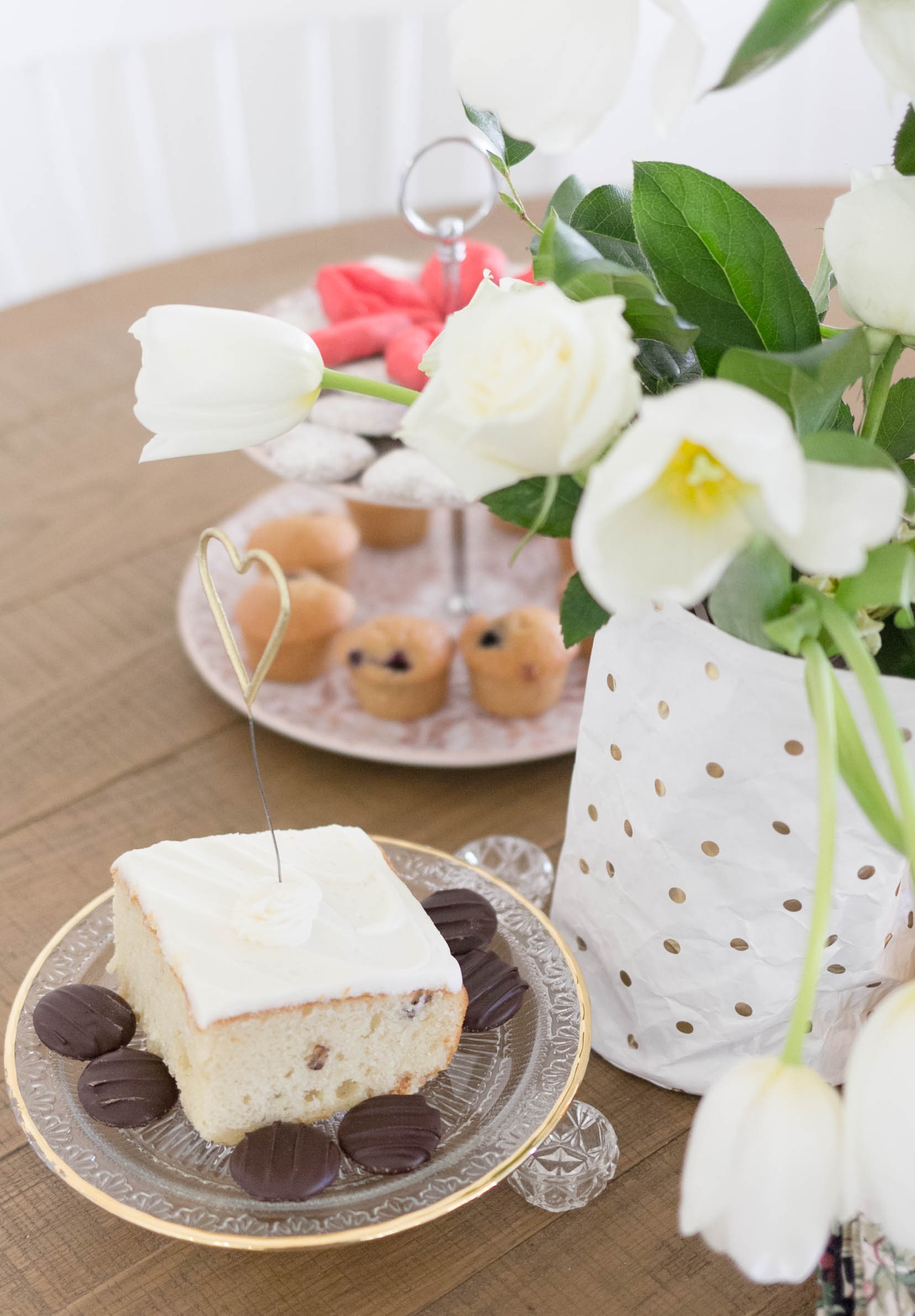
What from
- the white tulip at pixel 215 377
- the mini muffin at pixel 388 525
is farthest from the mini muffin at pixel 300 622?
the white tulip at pixel 215 377

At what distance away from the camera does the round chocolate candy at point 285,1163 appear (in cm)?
57

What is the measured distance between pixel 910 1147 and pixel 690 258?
344 millimetres

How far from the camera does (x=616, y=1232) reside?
0.63 m

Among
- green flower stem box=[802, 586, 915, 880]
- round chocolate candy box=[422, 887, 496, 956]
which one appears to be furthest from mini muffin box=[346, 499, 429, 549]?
green flower stem box=[802, 586, 915, 880]

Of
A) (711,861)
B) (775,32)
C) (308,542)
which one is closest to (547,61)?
(775,32)

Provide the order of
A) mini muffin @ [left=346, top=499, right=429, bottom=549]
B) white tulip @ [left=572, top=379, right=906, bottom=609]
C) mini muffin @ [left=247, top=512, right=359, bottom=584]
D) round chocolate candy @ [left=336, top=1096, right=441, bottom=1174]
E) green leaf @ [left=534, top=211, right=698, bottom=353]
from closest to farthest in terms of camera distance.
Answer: white tulip @ [left=572, top=379, right=906, bottom=609], green leaf @ [left=534, top=211, right=698, bottom=353], round chocolate candy @ [left=336, top=1096, right=441, bottom=1174], mini muffin @ [left=247, top=512, right=359, bottom=584], mini muffin @ [left=346, top=499, right=429, bottom=549]

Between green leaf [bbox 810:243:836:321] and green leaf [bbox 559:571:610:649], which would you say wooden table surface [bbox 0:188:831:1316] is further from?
green leaf [bbox 810:243:836:321]

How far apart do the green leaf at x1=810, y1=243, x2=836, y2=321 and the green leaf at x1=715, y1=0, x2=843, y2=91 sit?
0.58 ft

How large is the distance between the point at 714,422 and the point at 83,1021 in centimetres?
45

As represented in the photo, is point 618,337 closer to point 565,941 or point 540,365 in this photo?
point 540,365

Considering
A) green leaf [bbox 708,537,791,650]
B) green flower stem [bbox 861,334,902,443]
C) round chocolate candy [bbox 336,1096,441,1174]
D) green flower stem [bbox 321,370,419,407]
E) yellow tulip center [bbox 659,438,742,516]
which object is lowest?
round chocolate candy [bbox 336,1096,441,1174]

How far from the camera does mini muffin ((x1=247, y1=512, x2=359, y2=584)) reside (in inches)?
43.5

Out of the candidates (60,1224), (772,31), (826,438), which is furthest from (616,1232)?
(772,31)

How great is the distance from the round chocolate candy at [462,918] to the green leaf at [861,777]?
0.28 metres
